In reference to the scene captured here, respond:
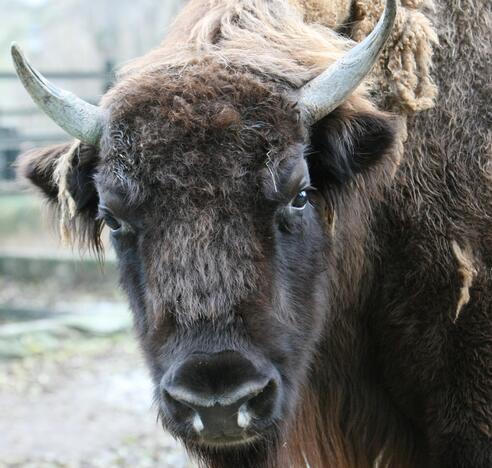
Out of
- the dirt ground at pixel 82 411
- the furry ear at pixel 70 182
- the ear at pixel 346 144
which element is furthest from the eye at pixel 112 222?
the dirt ground at pixel 82 411

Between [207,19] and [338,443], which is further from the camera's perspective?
[338,443]

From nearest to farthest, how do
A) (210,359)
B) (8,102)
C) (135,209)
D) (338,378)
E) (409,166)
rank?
(210,359) → (135,209) → (409,166) → (338,378) → (8,102)

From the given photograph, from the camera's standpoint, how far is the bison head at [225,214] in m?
3.57

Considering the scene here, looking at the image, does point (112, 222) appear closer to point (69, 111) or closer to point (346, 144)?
point (69, 111)

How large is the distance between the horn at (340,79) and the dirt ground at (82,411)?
371cm

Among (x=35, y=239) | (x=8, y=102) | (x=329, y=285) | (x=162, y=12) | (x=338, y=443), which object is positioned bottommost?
(x=8, y=102)

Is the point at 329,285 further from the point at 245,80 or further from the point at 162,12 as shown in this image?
the point at 162,12

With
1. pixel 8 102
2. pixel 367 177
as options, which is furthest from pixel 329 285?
pixel 8 102

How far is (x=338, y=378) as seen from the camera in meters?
4.86

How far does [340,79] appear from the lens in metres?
3.91

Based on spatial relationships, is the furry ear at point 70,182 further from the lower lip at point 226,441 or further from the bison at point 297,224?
the lower lip at point 226,441

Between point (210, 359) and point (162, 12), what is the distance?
20.3 meters

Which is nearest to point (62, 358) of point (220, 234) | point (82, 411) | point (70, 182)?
point (82, 411)

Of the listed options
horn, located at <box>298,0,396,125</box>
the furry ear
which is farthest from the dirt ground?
horn, located at <box>298,0,396,125</box>
